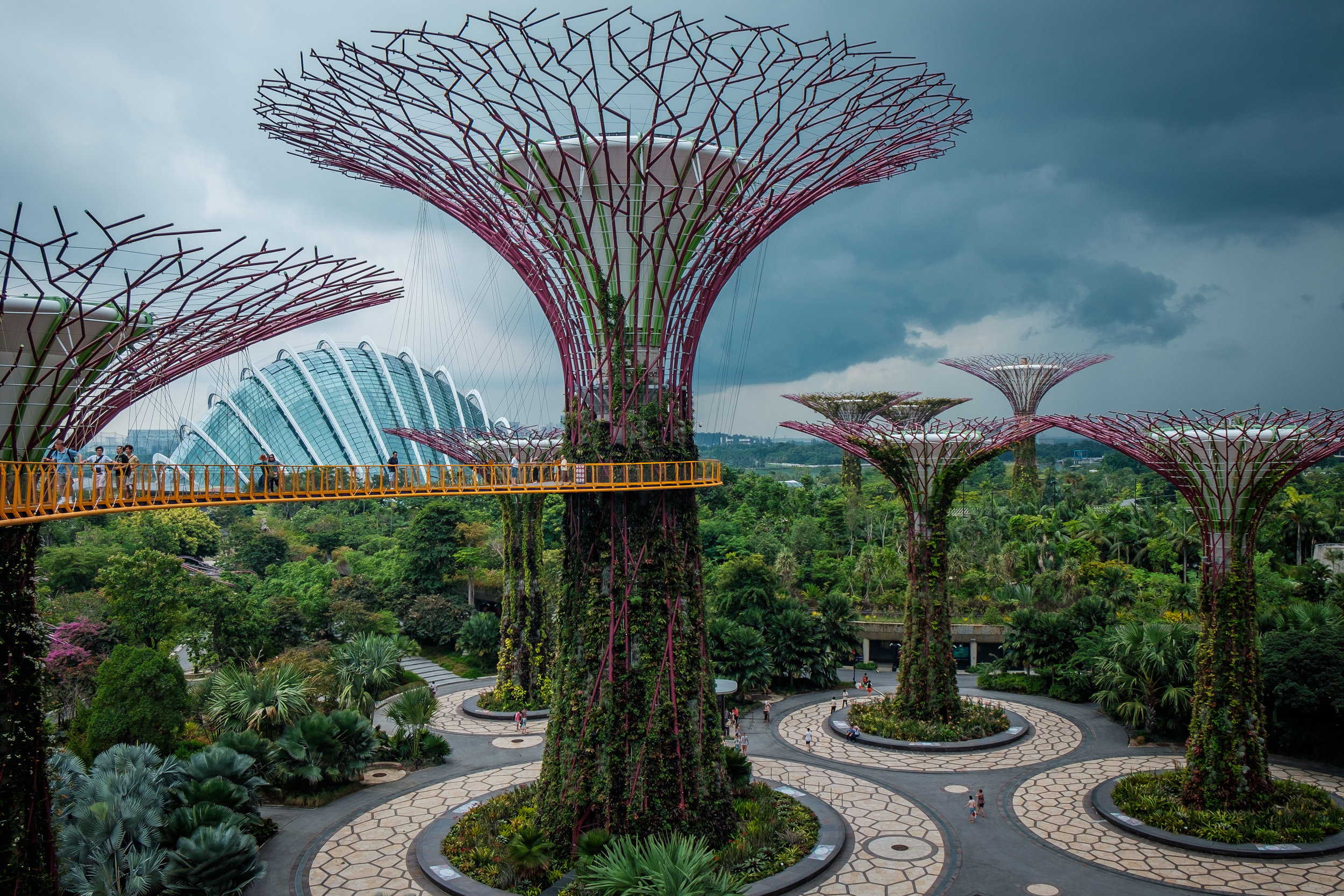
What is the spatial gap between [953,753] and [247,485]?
1820 cm

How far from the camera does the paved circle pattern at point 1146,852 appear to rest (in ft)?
53.8

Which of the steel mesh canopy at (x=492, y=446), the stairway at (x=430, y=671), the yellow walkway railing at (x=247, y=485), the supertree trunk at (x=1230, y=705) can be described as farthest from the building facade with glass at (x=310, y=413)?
the supertree trunk at (x=1230, y=705)

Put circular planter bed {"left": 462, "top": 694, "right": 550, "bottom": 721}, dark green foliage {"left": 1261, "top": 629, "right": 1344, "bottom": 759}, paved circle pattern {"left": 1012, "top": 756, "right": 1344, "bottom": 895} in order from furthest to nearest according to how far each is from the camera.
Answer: circular planter bed {"left": 462, "top": 694, "right": 550, "bottom": 721}
dark green foliage {"left": 1261, "top": 629, "right": 1344, "bottom": 759}
paved circle pattern {"left": 1012, "top": 756, "right": 1344, "bottom": 895}

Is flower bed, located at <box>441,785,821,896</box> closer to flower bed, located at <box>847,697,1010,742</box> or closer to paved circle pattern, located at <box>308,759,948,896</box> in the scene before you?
paved circle pattern, located at <box>308,759,948,896</box>

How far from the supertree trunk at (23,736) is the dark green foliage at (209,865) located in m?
2.70

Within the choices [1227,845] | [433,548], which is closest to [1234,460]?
[1227,845]

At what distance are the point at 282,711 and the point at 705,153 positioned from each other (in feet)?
53.4

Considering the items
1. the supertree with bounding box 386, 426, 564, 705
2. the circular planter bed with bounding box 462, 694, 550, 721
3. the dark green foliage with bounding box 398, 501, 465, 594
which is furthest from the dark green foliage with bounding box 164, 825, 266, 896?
the dark green foliage with bounding box 398, 501, 465, 594

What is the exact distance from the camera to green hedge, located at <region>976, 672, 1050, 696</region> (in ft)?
99.1

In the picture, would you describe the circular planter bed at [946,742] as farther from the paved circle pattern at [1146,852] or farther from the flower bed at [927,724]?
the paved circle pattern at [1146,852]

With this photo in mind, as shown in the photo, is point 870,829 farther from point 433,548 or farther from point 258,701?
point 433,548

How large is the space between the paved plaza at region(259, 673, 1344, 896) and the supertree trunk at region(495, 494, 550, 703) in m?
2.17

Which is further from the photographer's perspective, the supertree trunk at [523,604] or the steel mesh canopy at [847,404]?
the steel mesh canopy at [847,404]

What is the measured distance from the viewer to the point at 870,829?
62.7ft
